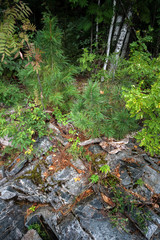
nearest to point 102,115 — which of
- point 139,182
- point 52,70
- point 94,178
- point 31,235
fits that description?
point 94,178

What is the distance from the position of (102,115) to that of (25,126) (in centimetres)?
217

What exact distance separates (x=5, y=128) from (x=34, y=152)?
101 centimetres

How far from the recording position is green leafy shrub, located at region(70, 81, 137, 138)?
306 cm

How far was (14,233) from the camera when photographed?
277 cm

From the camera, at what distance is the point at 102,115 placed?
304cm

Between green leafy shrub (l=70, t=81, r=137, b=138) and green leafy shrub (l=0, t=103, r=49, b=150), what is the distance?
44.3 inches

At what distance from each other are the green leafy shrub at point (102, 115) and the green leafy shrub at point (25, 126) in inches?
44.3

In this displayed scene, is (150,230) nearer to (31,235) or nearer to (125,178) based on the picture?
(125,178)

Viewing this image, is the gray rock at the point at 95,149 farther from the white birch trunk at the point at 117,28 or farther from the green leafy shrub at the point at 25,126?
the white birch trunk at the point at 117,28

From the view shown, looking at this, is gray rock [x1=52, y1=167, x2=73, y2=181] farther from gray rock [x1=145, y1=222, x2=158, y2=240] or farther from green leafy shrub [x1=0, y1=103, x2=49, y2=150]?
gray rock [x1=145, y1=222, x2=158, y2=240]

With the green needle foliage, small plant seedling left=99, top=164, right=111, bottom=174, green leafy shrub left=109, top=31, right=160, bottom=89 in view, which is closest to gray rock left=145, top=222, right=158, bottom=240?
small plant seedling left=99, top=164, right=111, bottom=174

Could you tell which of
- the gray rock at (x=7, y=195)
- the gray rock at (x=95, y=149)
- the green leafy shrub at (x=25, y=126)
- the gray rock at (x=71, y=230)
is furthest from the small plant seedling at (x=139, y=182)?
the gray rock at (x=7, y=195)

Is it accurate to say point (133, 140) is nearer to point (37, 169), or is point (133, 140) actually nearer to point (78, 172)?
point (78, 172)

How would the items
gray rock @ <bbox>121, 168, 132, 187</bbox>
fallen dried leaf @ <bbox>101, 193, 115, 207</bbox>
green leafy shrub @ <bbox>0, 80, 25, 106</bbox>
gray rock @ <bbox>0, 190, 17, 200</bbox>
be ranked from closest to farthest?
fallen dried leaf @ <bbox>101, 193, 115, 207</bbox>
gray rock @ <bbox>121, 168, 132, 187</bbox>
gray rock @ <bbox>0, 190, 17, 200</bbox>
green leafy shrub @ <bbox>0, 80, 25, 106</bbox>
